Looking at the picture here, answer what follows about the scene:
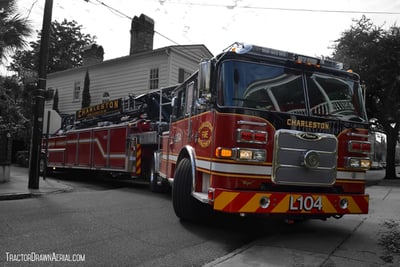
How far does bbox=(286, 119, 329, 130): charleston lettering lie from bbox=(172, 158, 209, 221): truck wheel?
188 cm

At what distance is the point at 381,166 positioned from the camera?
5050 cm

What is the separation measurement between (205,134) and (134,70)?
15722 millimetres

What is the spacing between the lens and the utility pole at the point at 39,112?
12320mm

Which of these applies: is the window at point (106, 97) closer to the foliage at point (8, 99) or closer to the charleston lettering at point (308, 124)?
the foliage at point (8, 99)

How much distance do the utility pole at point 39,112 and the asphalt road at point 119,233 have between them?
2.74 metres

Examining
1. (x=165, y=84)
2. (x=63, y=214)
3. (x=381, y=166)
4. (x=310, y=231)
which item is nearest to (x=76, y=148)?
(x=165, y=84)

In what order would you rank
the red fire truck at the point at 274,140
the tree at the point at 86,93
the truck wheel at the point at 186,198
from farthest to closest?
the tree at the point at 86,93, the truck wheel at the point at 186,198, the red fire truck at the point at 274,140

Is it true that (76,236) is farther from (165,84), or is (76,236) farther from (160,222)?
(165,84)

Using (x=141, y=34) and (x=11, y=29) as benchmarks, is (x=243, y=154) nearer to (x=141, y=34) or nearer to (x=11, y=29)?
(x=11, y=29)

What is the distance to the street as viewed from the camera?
5.18 m

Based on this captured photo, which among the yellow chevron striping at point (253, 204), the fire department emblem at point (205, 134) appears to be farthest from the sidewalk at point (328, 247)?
the fire department emblem at point (205, 134)

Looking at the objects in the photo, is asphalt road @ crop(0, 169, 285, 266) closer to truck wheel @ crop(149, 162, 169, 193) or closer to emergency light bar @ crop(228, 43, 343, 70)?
truck wheel @ crop(149, 162, 169, 193)

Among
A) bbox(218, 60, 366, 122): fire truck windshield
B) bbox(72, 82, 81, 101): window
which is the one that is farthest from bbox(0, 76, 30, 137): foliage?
bbox(218, 60, 366, 122): fire truck windshield

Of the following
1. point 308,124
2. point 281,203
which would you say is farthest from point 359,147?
point 281,203
